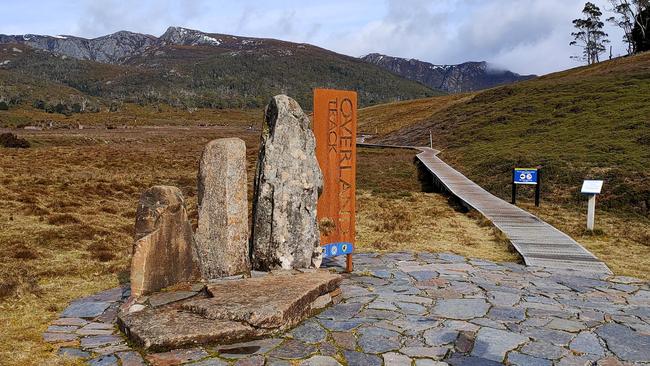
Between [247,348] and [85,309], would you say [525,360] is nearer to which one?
[247,348]

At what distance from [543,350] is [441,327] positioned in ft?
3.78

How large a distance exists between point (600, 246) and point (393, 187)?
13.1 meters

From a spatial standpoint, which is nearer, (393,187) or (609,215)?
(609,215)

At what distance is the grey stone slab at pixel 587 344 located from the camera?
5.46m

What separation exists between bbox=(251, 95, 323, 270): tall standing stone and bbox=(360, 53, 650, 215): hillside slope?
13.6 metres

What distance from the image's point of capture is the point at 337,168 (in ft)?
28.3

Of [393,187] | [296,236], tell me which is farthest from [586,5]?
[296,236]

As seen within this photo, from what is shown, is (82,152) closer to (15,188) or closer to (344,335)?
(15,188)

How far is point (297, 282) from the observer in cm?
696

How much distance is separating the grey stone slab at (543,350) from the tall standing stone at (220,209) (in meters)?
4.09

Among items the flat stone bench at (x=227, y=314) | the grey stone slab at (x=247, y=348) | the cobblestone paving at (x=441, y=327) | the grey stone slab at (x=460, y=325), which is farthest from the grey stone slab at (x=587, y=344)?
the grey stone slab at (x=247, y=348)

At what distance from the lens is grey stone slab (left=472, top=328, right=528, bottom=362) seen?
5355 millimetres

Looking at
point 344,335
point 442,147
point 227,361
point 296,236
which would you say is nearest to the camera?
point 227,361

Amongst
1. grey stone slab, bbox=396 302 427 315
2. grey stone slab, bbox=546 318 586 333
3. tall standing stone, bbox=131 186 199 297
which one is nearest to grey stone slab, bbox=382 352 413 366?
grey stone slab, bbox=396 302 427 315
